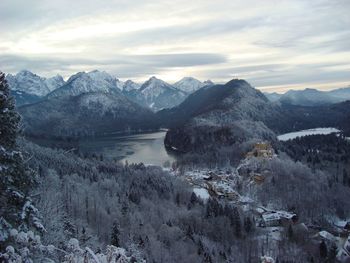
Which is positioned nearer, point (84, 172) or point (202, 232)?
point (202, 232)

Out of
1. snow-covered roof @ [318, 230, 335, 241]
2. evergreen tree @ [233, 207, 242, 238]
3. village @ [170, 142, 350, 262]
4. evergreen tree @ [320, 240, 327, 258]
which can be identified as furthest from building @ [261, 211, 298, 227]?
evergreen tree @ [320, 240, 327, 258]

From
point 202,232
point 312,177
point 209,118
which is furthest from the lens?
point 209,118

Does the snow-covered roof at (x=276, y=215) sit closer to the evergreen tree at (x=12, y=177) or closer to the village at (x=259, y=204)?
the village at (x=259, y=204)

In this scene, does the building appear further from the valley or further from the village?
the valley

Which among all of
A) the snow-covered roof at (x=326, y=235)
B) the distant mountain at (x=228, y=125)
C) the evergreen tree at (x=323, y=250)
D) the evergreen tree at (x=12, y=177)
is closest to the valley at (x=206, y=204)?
the snow-covered roof at (x=326, y=235)

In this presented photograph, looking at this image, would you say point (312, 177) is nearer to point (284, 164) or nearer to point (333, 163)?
point (284, 164)

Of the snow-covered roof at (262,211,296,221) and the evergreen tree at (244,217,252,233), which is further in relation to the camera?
the snow-covered roof at (262,211,296,221)

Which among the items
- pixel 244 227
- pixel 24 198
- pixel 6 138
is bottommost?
pixel 244 227

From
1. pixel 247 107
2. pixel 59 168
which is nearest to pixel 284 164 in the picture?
pixel 59 168
